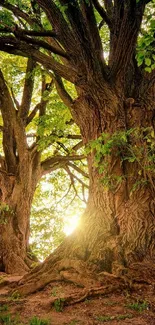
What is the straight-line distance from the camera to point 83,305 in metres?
4.61

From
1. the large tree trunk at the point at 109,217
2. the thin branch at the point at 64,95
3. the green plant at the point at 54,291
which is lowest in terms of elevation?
the green plant at the point at 54,291

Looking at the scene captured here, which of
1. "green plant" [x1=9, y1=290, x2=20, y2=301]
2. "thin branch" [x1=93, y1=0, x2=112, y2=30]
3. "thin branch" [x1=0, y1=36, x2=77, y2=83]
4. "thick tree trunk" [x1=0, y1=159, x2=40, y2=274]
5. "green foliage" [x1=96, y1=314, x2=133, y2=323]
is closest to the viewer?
"green foliage" [x1=96, y1=314, x2=133, y2=323]

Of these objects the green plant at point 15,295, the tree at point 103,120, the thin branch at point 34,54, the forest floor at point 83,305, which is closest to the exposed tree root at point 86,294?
the forest floor at point 83,305

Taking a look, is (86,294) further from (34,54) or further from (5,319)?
(34,54)

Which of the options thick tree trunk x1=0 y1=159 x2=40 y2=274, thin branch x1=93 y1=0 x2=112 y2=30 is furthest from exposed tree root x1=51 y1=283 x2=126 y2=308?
thin branch x1=93 y1=0 x2=112 y2=30

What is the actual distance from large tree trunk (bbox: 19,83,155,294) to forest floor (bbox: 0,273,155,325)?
0.92 feet

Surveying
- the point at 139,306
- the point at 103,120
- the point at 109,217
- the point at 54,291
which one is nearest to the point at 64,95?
the point at 103,120

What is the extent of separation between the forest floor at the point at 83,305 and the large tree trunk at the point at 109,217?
0.92 feet

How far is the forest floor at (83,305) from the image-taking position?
4062 millimetres

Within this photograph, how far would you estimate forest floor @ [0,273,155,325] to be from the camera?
4.06 meters

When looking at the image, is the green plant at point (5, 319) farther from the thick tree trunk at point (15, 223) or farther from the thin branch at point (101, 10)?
the thin branch at point (101, 10)

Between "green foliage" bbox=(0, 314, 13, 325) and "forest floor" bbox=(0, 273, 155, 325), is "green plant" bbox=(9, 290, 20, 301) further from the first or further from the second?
"green foliage" bbox=(0, 314, 13, 325)

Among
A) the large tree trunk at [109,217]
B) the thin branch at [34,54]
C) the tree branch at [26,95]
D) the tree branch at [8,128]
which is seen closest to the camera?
the large tree trunk at [109,217]

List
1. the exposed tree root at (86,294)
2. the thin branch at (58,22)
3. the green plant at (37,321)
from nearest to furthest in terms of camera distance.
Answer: the green plant at (37,321), the exposed tree root at (86,294), the thin branch at (58,22)
